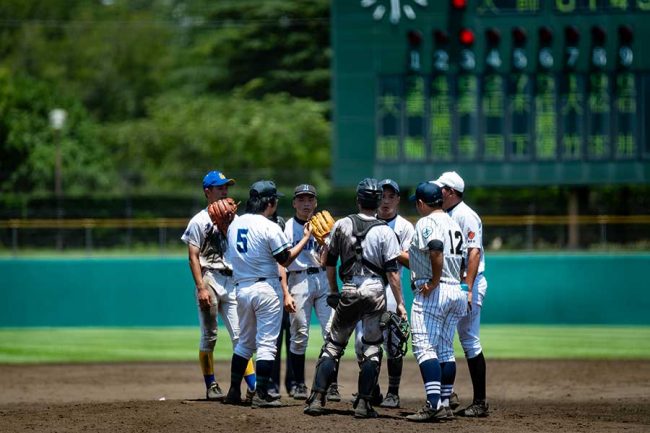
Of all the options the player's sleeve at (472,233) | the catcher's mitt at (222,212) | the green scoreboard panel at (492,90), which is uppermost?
the green scoreboard panel at (492,90)

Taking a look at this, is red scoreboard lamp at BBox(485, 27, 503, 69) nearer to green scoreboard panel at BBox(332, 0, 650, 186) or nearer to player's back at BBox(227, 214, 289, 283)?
green scoreboard panel at BBox(332, 0, 650, 186)

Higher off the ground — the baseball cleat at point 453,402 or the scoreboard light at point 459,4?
the scoreboard light at point 459,4

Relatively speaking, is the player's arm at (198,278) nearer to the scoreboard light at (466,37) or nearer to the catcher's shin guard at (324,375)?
the catcher's shin guard at (324,375)

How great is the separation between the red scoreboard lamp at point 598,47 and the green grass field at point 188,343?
13.7 feet

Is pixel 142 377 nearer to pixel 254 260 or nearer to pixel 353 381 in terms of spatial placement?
pixel 353 381

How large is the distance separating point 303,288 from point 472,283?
5.95ft

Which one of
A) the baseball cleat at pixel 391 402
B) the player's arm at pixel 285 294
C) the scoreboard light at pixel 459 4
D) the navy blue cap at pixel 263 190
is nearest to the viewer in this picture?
the navy blue cap at pixel 263 190

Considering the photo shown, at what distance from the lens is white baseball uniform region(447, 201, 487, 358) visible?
8.77 meters

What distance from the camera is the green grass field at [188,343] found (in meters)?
14.8

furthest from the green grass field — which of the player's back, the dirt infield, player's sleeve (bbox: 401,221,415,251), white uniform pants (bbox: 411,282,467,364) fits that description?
white uniform pants (bbox: 411,282,467,364)

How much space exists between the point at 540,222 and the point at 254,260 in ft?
42.4

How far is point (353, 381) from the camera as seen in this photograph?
12.3 metres

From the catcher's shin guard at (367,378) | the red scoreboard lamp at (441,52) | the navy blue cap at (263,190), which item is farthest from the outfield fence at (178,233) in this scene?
the catcher's shin guard at (367,378)

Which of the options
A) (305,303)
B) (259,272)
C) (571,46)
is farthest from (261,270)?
(571,46)
